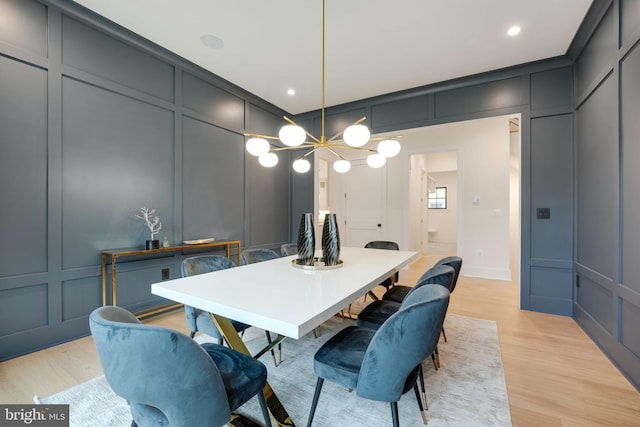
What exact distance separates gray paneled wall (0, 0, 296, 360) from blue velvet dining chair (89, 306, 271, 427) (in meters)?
2.01

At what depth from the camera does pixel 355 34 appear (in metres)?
2.78

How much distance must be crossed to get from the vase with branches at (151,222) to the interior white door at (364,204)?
151 inches

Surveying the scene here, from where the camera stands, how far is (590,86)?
2.68 m

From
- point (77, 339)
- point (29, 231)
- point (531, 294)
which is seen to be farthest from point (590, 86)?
point (77, 339)

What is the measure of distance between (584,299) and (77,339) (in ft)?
16.1

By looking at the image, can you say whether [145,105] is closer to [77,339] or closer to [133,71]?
[133,71]

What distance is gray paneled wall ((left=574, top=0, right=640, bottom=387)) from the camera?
1938 mm

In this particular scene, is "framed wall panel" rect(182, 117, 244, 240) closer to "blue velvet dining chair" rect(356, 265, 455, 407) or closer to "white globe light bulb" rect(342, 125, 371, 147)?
"white globe light bulb" rect(342, 125, 371, 147)

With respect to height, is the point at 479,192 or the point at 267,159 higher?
the point at 267,159

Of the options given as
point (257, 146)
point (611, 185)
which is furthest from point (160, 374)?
point (611, 185)

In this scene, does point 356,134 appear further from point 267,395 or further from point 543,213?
point 543,213

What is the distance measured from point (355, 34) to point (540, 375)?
10.8 ft

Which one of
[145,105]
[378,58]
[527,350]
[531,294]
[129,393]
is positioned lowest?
[527,350]

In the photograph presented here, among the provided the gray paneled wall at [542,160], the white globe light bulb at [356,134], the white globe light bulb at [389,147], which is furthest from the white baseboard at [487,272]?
the white globe light bulb at [356,134]
